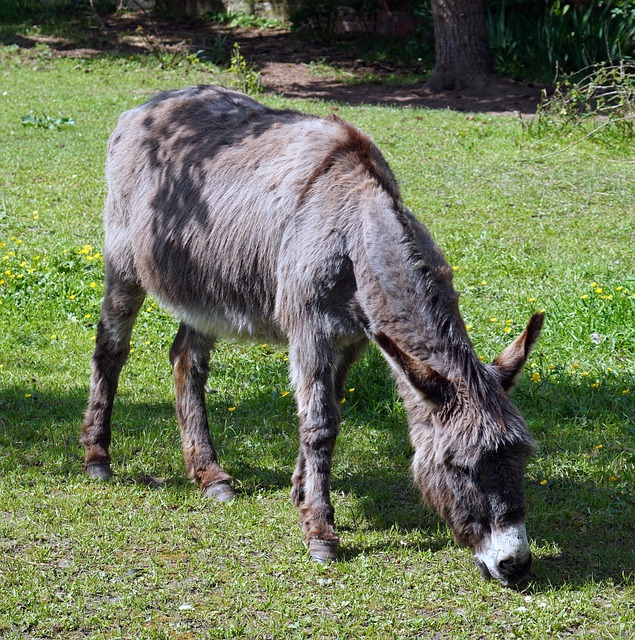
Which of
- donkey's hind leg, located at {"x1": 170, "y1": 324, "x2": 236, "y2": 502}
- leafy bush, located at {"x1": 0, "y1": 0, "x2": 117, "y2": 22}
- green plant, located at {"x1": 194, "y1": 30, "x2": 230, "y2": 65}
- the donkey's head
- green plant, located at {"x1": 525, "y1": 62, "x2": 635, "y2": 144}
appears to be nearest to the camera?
the donkey's head

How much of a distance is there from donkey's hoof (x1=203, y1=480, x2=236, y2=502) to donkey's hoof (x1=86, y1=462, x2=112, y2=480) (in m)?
0.62

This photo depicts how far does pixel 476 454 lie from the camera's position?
3.67m

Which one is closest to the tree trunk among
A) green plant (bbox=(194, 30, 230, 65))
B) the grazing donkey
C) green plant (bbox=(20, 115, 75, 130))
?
green plant (bbox=(194, 30, 230, 65))

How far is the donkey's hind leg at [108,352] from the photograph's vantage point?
5.28 metres

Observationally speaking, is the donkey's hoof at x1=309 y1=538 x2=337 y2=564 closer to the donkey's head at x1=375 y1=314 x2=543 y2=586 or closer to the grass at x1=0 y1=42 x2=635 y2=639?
the grass at x1=0 y1=42 x2=635 y2=639

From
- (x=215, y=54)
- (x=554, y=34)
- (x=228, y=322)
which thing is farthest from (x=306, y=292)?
(x=215, y=54)

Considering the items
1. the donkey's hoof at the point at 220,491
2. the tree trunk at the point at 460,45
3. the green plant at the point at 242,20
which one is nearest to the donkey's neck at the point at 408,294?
the donkey's hoof at the point at 220,491

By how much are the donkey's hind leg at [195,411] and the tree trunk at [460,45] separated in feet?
40.6

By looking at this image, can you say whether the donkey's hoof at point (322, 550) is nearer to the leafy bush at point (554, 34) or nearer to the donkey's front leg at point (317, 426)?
the donkey's front leg at point (317, 426)

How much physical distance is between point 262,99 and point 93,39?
7331 millimetres

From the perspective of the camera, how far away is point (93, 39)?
2011 centimetres

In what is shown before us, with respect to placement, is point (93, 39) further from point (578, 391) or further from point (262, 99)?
point (578, 391)

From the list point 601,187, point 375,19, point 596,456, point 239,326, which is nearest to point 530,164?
point 601,187

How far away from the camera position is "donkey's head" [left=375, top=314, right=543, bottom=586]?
12.0ft
